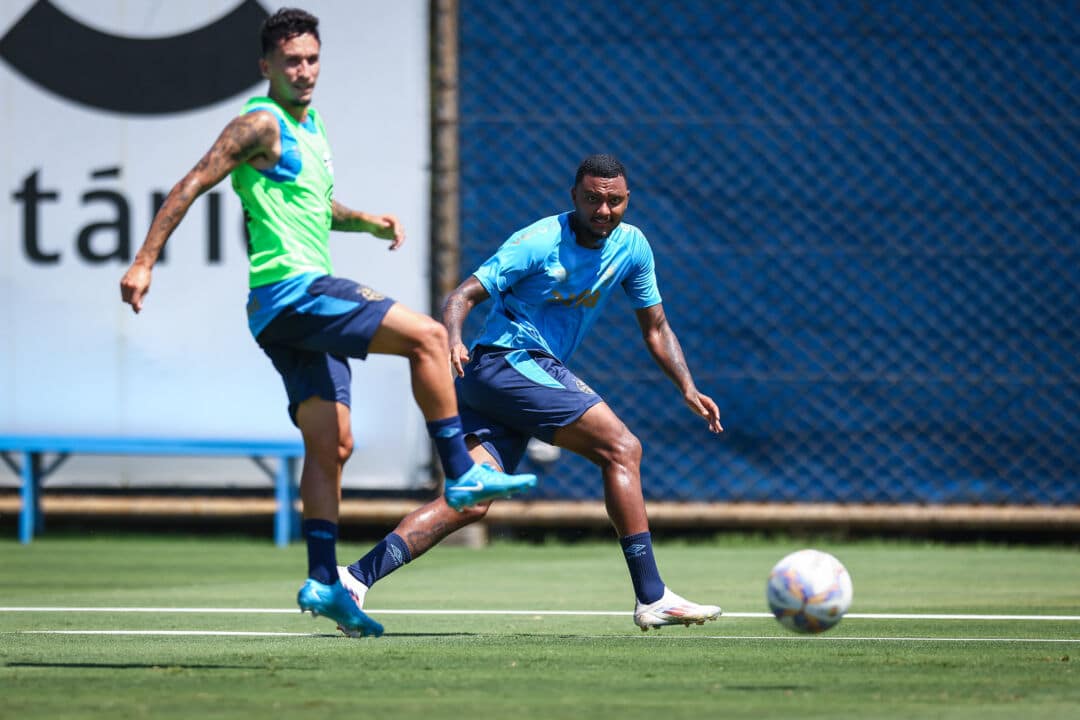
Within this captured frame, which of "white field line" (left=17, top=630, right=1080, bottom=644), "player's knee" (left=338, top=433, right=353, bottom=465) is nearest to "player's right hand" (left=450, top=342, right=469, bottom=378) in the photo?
"player's knee" (left=338, top=433, right=353, bottom=465)

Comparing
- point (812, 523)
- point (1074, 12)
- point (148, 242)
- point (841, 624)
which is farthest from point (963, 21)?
point (148, 242)

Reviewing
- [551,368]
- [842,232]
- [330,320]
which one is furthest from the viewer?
[842,232]

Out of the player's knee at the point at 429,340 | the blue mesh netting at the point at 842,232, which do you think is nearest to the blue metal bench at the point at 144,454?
the blue mesh netting at the point at 842,232

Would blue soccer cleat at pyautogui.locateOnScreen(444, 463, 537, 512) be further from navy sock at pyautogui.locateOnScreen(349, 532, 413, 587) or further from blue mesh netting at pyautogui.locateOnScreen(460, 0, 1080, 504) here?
blue mesh netting at pyautogui.locateOnScreen(460, 0, 1080, 504)

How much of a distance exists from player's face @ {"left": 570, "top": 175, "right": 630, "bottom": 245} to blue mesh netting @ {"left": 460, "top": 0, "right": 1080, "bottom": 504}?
442 centimetres

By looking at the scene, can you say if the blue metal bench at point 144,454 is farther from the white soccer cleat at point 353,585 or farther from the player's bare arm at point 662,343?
the white soccer cleat at point 353,585

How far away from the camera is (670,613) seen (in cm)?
584

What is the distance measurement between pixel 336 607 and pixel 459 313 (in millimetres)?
1372

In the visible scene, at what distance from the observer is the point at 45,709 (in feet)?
13.1

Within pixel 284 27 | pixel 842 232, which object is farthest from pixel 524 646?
pixel 842 232

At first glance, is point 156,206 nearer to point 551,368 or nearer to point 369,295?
point 551,368

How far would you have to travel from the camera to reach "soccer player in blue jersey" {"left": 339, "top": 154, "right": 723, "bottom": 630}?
6113 mm

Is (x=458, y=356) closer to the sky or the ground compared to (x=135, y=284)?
closer to the ground

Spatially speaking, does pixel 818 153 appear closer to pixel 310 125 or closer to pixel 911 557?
pixel 911 557
